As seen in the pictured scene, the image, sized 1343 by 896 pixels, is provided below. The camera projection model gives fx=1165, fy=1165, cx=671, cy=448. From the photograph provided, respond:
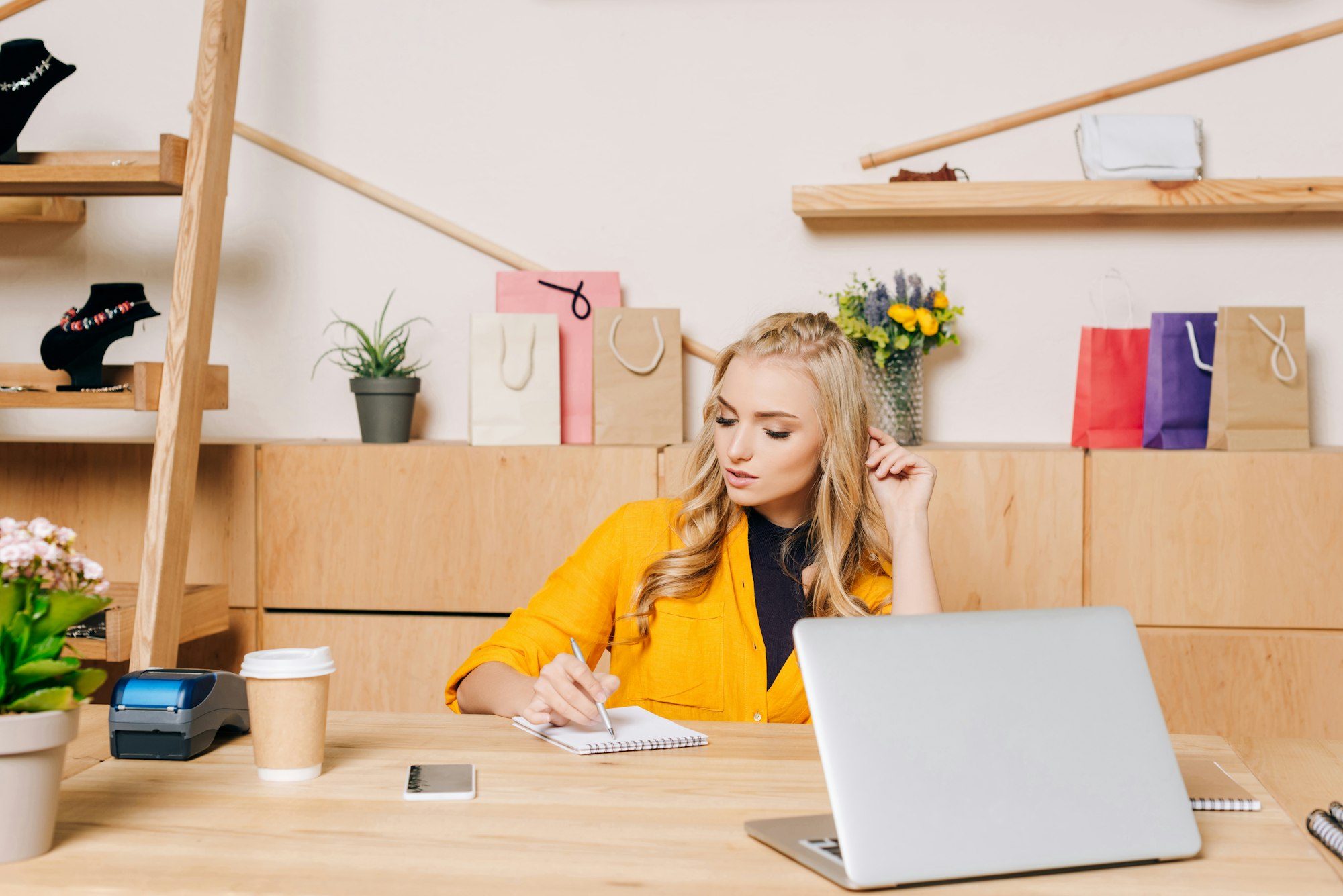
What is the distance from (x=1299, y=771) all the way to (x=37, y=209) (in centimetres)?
265

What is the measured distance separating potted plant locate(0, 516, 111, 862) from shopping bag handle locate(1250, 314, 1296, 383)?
2112 millimetres

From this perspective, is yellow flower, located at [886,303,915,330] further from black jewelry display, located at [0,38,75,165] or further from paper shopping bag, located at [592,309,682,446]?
black jewelry display, located at [0,38,75,165]

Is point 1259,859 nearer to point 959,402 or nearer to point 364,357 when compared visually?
point 959,402

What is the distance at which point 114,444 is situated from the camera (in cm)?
239

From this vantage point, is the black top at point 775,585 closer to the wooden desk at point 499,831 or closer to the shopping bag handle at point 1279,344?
the wooden desk at point 499,831

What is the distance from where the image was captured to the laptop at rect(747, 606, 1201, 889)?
820mm

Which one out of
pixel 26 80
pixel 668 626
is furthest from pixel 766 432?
pixel 26 80

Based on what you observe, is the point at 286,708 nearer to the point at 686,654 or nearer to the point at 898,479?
the point at 686,654

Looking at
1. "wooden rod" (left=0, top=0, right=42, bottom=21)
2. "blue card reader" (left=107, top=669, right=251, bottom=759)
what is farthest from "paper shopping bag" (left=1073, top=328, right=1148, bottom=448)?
"wooden rod" (left=0, top=0, right=42, bottom=21)

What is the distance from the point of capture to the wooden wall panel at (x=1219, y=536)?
214cm

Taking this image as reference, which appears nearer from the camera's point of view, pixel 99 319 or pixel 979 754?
pixel 979 754

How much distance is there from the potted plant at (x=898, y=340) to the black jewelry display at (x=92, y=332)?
1407 millimetres

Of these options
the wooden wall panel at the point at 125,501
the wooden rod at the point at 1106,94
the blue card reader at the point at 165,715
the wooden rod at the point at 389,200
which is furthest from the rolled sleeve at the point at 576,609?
the wooden rod at the point at 1106,94

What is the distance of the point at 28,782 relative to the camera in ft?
2.81
